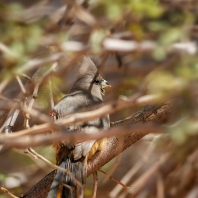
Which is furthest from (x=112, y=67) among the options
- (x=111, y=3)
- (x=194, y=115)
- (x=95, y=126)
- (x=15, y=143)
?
(x=15, y=143)

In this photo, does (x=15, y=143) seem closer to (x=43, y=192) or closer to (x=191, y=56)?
(x=191, y=56)

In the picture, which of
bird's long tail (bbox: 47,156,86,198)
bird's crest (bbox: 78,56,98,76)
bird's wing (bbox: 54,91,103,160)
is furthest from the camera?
bird's crest (bbox: 78,56,98,76)

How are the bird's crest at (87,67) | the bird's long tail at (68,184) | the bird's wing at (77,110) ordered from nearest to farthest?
the bird's long tail at (68,184)
the bird's wing at (77,110)
the bird's crest at (87,67)

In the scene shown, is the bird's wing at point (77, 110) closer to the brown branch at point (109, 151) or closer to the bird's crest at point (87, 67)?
the brown branch at point (109, 151)

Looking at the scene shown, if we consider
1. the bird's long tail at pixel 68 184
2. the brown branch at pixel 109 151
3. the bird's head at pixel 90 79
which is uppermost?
the bird's head at pixel 90 79

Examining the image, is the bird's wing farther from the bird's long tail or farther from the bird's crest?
the bird's crest

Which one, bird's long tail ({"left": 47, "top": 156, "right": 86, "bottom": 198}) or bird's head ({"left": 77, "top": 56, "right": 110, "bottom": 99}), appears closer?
bird's long tail ({"left": 47, "top": 156, "right": 86, "bottom": 198})

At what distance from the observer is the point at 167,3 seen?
118 inches

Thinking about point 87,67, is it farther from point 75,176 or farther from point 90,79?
point 75,176

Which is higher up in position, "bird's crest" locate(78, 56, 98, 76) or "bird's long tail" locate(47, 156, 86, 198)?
"bird's crest" locate(78, 56, 98, 76)

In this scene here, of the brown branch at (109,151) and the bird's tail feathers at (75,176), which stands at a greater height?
the brown branch at (109,151)

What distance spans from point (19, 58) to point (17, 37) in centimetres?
14


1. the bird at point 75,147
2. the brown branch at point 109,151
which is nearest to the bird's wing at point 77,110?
the bird at point 75,147

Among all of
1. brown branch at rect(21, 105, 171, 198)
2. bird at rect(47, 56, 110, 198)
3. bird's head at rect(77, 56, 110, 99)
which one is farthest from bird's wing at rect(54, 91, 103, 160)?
bird's head at rect(77, 56, 110, 99)
